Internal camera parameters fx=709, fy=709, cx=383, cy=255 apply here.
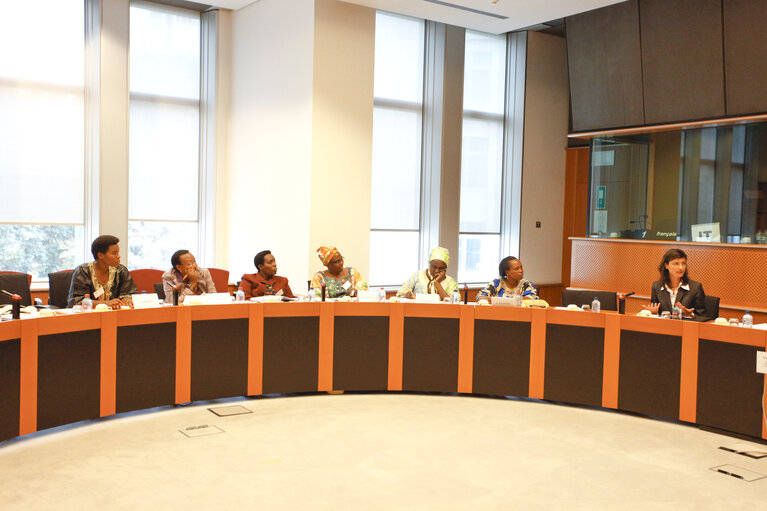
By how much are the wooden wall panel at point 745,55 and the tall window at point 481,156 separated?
11.8 ft

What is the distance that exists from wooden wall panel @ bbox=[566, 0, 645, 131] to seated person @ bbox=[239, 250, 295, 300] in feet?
14.4

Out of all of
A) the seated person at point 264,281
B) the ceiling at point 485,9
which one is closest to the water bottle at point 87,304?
the seated person at point 264,281

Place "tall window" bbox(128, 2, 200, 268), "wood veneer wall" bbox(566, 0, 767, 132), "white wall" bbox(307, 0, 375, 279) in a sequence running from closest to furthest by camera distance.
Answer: "wood veneer wall" bbox(566, 0, 767, 132) < "white wall" bbox(307, 0, 375, 279) < "tall window" bbox(128, 2, 200, 268)

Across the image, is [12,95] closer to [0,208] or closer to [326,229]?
[0,208]

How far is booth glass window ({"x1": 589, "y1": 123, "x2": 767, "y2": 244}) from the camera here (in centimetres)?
717

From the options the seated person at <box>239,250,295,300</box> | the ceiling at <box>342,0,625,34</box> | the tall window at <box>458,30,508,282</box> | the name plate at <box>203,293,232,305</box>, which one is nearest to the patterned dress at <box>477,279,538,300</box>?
the seated person at <box>239,250,295,300</box>

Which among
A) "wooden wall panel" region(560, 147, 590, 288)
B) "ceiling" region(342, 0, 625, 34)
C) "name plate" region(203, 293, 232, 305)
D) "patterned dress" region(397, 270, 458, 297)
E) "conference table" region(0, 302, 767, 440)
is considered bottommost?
"conference table" region(0, 302, 767, 440)

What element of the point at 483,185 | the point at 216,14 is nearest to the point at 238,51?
the point at 216,14

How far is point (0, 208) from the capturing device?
730cm

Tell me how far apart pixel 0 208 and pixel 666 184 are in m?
7.18

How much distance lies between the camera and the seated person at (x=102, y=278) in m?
5.47

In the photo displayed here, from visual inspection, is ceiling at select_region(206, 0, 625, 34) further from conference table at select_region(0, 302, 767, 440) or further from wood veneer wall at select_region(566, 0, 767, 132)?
conference table at select_region(0, 302, 767, 440)

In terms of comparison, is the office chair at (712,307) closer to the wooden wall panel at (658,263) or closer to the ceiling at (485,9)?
the wooden wall panel at (658,263)

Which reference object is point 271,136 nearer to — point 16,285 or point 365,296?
point 365,296
